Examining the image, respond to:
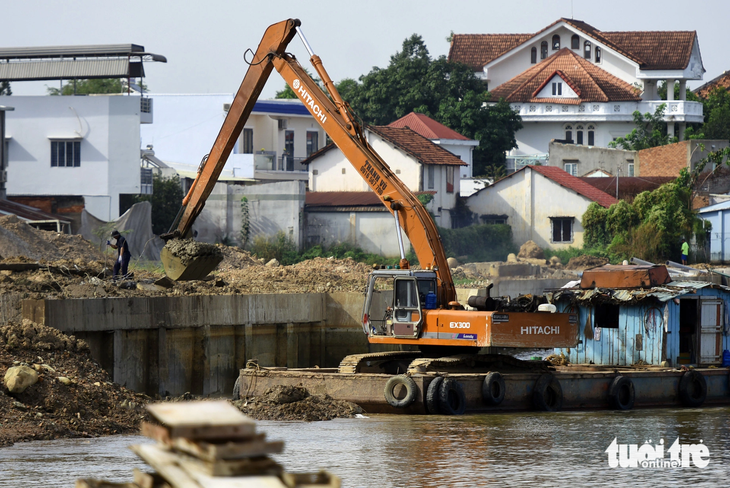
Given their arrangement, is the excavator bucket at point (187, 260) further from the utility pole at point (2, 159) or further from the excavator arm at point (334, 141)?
the utility pole at point (2, 159)

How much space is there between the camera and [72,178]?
39.3m

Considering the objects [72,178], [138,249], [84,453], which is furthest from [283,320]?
[72,178]

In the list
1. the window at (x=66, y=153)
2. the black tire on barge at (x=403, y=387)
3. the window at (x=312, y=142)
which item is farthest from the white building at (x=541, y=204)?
the black tire on barge at (x=403, y=387)

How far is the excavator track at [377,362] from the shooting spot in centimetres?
1789

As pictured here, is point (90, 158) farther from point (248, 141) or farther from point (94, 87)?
point (94, 87)

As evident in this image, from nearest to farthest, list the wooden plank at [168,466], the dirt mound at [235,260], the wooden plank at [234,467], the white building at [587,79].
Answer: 1. the wooden plank at [234,467]
2. the wooden plank at [168,466]
3. the dirt mound at [235,260]
4. the white building at [587,79]

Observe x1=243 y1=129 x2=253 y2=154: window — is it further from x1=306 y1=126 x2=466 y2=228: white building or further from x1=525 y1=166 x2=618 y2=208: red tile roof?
x1=525 y1=166 x2=618 y2=208: red tile roof

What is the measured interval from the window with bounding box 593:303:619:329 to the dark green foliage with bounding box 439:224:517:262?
23.2 meters

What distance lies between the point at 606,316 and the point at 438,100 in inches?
1620

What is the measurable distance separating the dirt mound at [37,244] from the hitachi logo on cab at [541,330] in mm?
14611

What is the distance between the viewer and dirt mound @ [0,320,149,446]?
13875 millimetres

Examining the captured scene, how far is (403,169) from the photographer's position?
156 ft

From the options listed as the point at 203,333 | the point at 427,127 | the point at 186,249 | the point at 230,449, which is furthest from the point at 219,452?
the point at 427,127

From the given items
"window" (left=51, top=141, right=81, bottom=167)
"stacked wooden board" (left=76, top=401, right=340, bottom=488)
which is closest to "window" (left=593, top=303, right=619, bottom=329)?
"stacked wooden board" (left=76, top=401, right=340, bottom=488)
